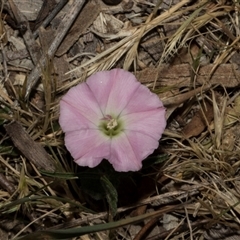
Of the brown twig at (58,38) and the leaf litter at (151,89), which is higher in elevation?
the brown twig at (58,38)

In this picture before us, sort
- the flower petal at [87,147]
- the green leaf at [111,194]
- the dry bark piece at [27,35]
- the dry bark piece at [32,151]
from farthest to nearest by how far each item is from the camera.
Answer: the dry bark piece at [27,35], the dry bark piece at [32,151], the green leaf at [111,194], the flower petal at [87,147]

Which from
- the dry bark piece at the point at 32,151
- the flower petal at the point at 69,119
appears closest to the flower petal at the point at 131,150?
the flower petal at the point at 69,119

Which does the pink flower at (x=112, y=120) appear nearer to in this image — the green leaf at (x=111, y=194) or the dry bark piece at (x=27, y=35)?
the green leaf at (x=111, y=194)

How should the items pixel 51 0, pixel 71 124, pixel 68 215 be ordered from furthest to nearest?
pixel 51 0, pixel 68 215, pixel 71 124

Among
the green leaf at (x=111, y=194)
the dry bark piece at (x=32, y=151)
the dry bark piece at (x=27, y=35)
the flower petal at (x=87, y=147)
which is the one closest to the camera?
the flower petal at (x=87, y=147)

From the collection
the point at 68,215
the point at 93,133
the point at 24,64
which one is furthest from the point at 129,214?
the point at 24,64

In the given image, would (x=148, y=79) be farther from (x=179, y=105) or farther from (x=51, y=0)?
(x=51, y=0)

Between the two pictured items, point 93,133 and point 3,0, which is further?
point 3,0

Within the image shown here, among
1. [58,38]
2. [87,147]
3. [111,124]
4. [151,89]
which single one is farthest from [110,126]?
[58,38]
